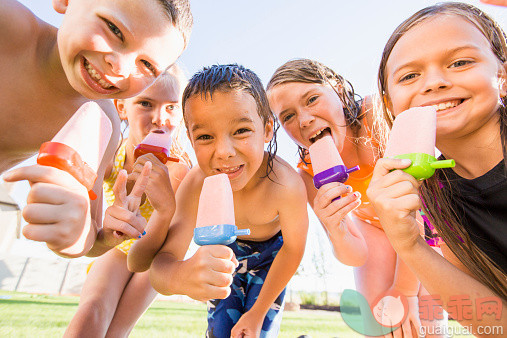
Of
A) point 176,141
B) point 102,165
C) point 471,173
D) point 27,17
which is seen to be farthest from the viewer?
point 176,141

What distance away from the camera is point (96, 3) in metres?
1.74

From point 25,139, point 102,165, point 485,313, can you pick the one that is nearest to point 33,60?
point 25,139

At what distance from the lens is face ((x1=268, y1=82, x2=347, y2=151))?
257cm

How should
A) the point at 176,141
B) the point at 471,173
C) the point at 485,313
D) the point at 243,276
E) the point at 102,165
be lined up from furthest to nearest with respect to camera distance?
the point at 176,141 < the point at 243,276 < the point at 102,165 < the point at 471,173 < the point at 485,313

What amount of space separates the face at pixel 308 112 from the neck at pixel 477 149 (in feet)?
3.16

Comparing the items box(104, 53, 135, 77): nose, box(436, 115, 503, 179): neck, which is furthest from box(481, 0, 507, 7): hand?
box(104, 53, 135, 77): nose

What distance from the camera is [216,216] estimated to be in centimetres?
148

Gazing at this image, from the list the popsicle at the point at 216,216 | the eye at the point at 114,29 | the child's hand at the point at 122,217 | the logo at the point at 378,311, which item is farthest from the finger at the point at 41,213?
the logo at the point at 378,311

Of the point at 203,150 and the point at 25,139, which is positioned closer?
the point at 25,139

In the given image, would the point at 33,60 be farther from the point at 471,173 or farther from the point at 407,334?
the point at 407,334

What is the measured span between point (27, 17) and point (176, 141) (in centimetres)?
154

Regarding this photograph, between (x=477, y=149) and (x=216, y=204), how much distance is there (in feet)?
4.06

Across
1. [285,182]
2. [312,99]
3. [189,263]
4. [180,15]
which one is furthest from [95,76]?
[312,99]

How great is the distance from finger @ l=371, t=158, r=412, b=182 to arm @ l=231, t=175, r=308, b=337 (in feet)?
3.15
